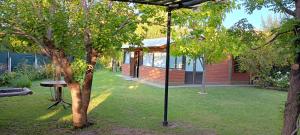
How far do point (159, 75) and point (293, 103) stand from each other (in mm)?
18699

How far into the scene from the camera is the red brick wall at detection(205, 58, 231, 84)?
23841 millimetres

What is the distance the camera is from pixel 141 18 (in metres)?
8.49

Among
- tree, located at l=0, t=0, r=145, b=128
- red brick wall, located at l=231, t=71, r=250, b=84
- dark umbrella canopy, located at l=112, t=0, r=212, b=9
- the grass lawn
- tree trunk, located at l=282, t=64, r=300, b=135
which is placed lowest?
the grass lawn

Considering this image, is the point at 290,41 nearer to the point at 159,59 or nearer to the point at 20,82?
the point at 20,82

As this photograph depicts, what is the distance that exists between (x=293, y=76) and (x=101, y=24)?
460 cm

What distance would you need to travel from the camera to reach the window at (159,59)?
23.2 m

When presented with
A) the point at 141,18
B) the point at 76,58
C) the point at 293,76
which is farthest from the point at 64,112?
the point at 293,76

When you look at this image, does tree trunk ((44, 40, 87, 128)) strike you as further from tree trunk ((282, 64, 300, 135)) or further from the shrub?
the shrub

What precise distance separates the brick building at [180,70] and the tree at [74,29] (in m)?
13.1

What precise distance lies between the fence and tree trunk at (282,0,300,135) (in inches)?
664

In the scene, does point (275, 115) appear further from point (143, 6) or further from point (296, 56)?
point (296, 56)

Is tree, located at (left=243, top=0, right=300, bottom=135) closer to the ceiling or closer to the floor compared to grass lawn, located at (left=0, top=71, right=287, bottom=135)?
closer to the ceiling

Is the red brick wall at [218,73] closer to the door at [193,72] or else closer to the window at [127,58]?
the door at [193,72]

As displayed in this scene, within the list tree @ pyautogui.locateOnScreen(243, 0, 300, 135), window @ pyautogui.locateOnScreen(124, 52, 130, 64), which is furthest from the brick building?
tree @ pyautogui.locateOnScreen(243, 0, 300, 135)
